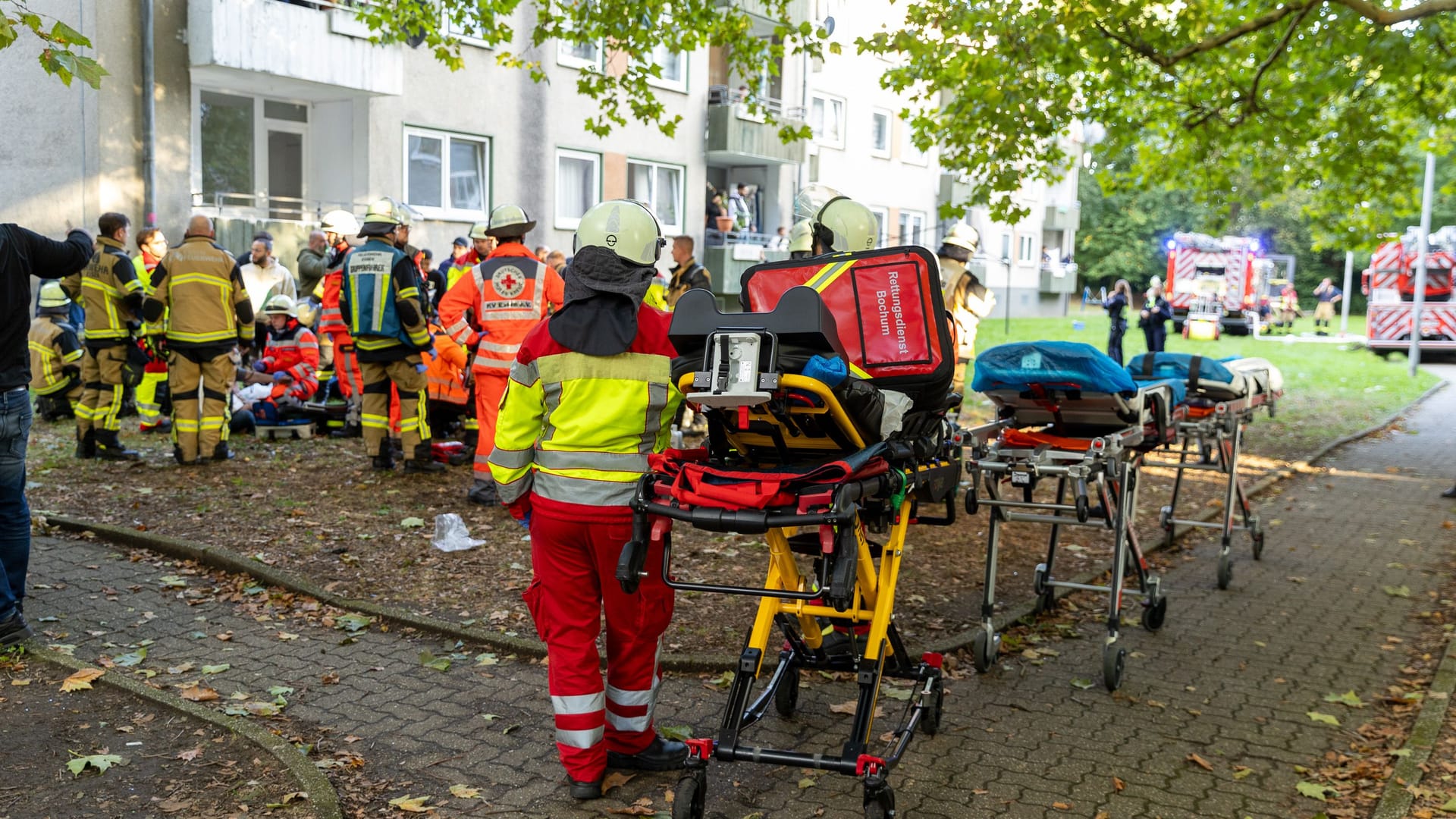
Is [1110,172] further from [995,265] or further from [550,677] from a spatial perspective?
[995,265]

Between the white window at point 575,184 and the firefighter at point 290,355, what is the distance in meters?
11.2

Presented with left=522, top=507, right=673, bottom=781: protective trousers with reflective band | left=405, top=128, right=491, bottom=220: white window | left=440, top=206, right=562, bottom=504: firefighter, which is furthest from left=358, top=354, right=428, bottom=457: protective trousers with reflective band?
left=405, top=128, right=491, bottom=220: white window

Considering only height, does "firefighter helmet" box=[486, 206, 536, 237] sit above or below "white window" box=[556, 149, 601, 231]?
below

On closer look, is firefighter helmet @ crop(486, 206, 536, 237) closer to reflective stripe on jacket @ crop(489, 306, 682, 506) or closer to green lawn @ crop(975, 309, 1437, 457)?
reflective stripe on jacket @ crop(489, 306, 682, 506)

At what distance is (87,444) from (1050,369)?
8554 mm

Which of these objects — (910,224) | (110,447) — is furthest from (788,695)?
(910,224)

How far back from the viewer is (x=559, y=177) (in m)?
23.2

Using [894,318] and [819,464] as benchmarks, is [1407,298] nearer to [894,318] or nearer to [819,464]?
[894,318]

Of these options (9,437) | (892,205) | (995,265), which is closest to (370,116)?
(9,437)

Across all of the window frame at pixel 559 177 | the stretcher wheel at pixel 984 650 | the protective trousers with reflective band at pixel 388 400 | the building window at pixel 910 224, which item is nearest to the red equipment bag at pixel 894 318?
the stretcher wheel at pixel 984 650

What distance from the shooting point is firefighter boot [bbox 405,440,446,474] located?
10297 mm

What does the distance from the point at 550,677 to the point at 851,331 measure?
170 centimetres

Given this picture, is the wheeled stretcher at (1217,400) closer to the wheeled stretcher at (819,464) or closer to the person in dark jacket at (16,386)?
the wheeled stretcher at (819,464)

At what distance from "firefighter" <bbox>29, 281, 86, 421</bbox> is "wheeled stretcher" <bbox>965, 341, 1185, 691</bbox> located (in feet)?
28.9
